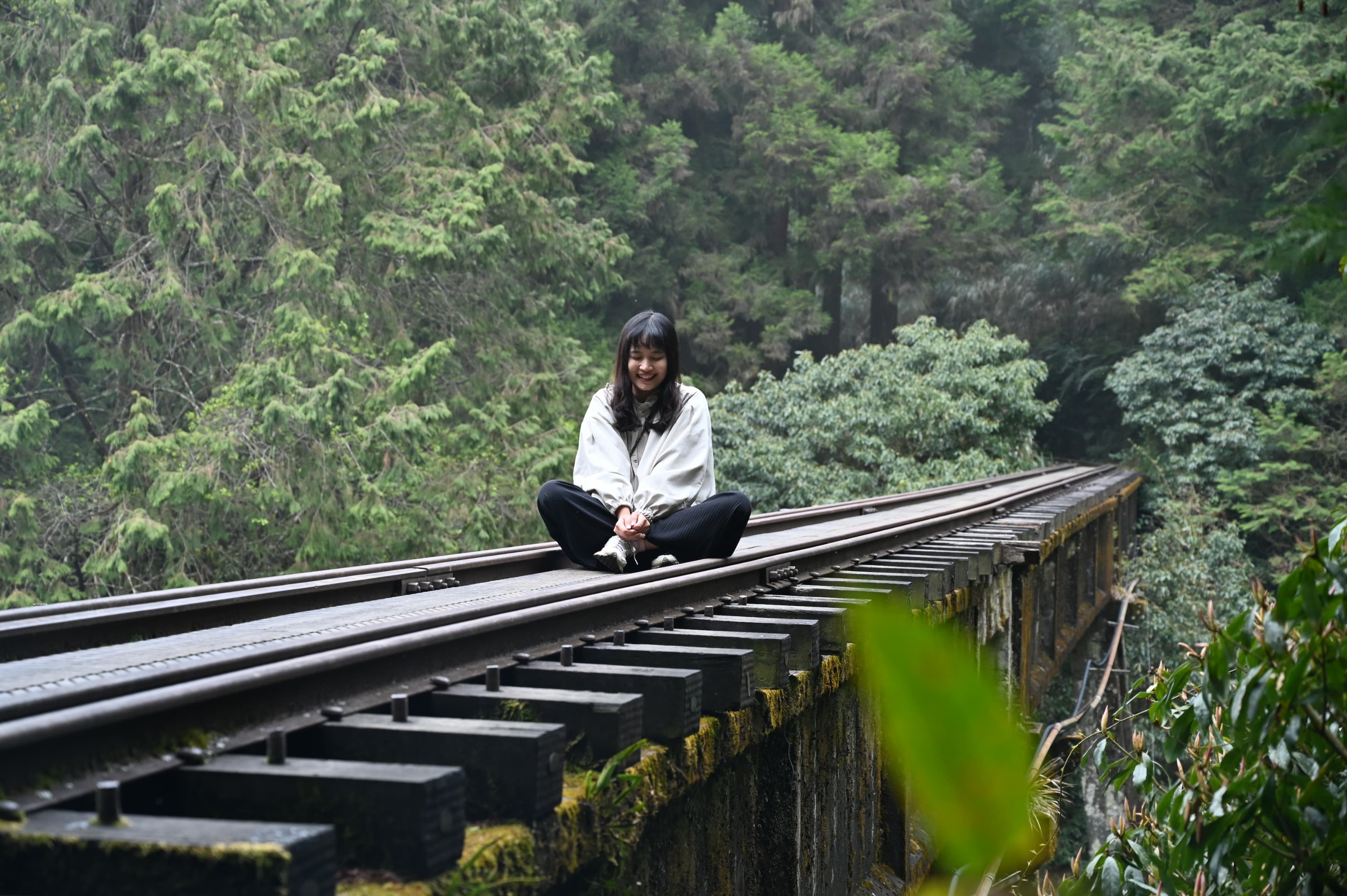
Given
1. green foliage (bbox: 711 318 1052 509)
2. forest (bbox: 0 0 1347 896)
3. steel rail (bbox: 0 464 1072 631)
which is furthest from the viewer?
green foliage (bbox: 711 318 1052 509)

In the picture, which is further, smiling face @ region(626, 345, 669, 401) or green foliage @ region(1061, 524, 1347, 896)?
smiling face @ region(626, 345, 669, 401)

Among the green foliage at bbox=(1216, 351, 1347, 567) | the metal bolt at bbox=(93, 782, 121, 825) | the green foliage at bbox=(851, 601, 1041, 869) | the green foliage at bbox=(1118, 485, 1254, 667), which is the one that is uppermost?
the green foliage at bbox=(851, 601, 1041, 869)

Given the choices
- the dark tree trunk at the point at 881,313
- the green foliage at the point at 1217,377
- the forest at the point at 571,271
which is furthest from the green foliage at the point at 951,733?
the dark tree trunk at the point at 881,313

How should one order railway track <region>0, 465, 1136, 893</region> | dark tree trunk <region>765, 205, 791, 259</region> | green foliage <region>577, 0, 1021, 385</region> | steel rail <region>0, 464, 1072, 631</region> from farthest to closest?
dark tree trunk <region>765, 205, 791, 259</region>
green foliage <region>577, 0, 1021, 385</region>
steel rail <region>0, 464, 1072, 631</region>
railway track <region>0, 465, 1136, 893</region>

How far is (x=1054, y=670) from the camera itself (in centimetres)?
1031

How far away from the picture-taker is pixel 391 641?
89.4 inches

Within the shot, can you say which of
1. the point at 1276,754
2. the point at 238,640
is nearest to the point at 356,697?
the point at 238,640

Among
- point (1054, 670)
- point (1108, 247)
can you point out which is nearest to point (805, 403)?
point (1054, 670)

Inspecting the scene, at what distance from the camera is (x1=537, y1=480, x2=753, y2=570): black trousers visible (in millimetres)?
4520

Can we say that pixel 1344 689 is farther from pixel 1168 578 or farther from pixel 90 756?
pixel 1168 578

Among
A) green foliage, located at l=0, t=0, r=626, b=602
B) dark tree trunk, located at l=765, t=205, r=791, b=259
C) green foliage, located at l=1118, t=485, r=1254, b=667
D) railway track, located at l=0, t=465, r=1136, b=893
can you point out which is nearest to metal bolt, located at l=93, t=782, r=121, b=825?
railway track, located at l=0, t=465, r=1136, b=893

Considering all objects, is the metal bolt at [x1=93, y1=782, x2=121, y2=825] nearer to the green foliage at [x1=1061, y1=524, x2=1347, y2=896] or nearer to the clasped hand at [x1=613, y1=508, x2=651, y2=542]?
the green foliage at [x1=1061, y1=524, x2=1347, y2=896]

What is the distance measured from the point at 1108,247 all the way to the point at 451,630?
27189 mm

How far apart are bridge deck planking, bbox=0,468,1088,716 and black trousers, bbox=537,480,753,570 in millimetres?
147
